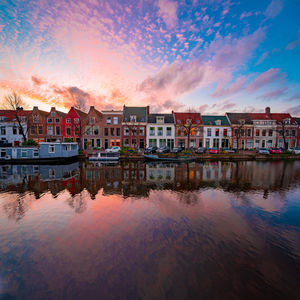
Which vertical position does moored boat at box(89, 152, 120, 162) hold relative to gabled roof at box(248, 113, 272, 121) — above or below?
below

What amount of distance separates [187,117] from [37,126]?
4468 cm

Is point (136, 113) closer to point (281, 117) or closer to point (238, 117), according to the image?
point (238, 117)

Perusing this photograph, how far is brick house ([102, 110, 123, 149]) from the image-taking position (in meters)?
44.7

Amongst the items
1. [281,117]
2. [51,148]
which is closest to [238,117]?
[281,117]

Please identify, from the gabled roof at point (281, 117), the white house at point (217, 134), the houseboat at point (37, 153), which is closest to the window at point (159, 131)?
the white house at point (217, 134)

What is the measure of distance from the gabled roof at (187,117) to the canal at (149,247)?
37.8 m

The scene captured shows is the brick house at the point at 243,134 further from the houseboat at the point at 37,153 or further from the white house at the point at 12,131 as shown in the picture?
the white house at the point at 12,131

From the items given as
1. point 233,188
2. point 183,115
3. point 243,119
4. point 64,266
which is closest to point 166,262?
point 64,266

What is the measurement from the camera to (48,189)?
42.0 feet

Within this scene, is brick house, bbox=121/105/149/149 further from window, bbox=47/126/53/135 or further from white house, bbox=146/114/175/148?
window, bbox=47/126/53/135

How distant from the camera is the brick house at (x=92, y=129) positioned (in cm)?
4433

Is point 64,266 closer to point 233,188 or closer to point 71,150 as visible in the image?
point 233,188

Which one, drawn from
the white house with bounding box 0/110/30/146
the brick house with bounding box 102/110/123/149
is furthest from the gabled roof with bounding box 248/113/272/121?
the white house with bounding box 0/110/30/146

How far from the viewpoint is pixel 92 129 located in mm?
44625
